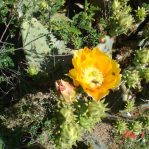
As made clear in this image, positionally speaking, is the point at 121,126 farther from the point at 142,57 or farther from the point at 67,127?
the point at 67,127

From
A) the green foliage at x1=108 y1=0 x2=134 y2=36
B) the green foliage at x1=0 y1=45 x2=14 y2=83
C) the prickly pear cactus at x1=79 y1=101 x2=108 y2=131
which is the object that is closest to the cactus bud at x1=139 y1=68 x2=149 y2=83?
the green foliage at x1=108 y1=0 x2=134 y2=36

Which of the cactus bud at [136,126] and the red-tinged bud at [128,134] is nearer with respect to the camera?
the cactus bud at [136,126]

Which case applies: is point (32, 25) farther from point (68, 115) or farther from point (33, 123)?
point (68, 115)

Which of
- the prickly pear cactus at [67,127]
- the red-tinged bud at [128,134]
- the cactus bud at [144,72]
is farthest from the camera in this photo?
the red-tinged bud at [128,134]

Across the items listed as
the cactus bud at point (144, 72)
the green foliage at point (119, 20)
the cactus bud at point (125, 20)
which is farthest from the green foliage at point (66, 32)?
the cactus bud at point (144, 72)

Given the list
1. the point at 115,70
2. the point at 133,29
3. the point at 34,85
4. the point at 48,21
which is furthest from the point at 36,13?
the point at 115,70

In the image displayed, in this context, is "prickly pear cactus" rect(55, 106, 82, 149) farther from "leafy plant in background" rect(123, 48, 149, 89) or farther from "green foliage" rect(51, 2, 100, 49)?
"green foliage" rect(51, 2, 100, 49)

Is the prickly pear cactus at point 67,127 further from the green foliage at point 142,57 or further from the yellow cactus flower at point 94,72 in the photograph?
the green foliage at point 142,57
